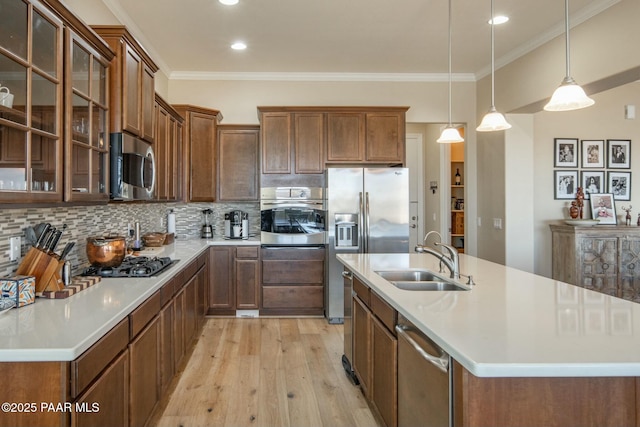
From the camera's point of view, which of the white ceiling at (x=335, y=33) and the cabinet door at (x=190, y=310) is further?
the white ceiling at (x=335, y=33)

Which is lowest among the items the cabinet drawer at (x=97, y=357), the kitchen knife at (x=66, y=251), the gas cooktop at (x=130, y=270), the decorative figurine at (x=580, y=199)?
the cabinet drawer at (x=97, y=357)

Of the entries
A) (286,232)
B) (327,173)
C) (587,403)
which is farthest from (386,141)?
(587,403)

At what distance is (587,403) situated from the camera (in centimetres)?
115

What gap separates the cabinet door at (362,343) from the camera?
233 centimetres

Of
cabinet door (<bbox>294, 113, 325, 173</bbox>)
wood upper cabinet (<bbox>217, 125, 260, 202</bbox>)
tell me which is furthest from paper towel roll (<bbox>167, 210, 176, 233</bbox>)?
cabinet door (<bbox>294, 113, 325, 173</bbox>)

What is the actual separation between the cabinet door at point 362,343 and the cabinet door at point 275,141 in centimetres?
222

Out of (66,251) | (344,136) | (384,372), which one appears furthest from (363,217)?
(66,251)

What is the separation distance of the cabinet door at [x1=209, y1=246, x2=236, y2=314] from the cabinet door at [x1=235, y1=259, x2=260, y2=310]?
0.07 meters

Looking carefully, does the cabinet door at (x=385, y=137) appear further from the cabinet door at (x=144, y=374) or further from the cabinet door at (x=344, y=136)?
the cabinet door at (x=144, y=374)

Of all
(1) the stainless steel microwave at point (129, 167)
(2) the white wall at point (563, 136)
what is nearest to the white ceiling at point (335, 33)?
(2) the white wall at point (563, 136)

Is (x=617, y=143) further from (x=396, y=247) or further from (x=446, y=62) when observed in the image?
(x=396, y=247)

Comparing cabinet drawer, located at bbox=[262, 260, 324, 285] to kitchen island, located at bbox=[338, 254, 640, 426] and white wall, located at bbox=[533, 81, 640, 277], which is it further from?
kitchen island, located at bbox=[338, 254, 640, 426]

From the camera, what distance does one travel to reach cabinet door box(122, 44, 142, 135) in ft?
7.85

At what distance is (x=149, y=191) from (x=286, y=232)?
1789 mm
